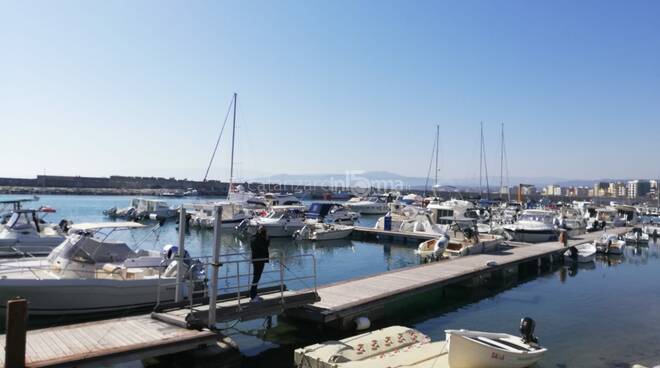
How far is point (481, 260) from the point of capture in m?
23.5

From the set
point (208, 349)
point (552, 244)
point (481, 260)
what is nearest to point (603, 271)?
point (552, 244)

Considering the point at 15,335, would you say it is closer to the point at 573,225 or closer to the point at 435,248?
the point at 435,248

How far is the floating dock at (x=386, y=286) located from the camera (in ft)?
44.8

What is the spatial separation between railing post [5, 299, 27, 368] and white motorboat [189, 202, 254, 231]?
31476 millimetres

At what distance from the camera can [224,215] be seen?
41375mm

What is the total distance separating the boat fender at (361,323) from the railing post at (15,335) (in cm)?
836

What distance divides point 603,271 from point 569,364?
708 inches

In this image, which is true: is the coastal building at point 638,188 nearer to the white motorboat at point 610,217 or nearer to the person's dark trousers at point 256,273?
the white motorboat at point 610,217

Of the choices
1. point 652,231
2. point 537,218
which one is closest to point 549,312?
point 537,218

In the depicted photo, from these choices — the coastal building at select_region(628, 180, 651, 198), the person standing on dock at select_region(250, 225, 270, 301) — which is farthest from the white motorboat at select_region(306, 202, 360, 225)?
the coastal building at select_region(628, 180, 651, 198)

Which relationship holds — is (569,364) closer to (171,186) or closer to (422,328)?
(422,328)

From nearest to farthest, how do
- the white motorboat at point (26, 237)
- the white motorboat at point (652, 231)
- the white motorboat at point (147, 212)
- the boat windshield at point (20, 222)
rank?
the white motorboat at point (26, 237) → the boat windshield at point (20, 222) → the white motorboat at point (652, 231) → the white motorboat at point (147, 212)

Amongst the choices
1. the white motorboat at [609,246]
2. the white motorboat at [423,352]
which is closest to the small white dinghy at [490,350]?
the white motorboat at [423,352]

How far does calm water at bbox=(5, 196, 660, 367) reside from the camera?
13078 mm
